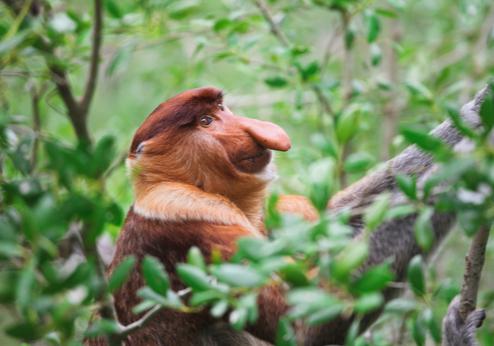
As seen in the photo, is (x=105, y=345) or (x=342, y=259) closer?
(x=342, y=259)

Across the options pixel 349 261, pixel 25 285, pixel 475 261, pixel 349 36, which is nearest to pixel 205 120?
pixel 349 36

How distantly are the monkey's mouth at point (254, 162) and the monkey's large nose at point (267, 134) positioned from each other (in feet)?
0.27

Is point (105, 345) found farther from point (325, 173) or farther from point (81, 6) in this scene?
point (81, 6)

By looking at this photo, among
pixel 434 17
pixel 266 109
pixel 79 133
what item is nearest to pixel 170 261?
pixel 79 133

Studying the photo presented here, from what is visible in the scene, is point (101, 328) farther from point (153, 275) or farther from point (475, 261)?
point (475, 261)

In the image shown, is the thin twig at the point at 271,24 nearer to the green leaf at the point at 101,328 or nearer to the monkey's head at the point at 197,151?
the monkey's head at the point at 197,151

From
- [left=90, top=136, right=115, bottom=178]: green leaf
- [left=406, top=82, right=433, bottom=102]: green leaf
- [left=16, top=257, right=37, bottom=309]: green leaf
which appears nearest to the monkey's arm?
[left=406, top=82, right=433, bottom=102]: green leaf

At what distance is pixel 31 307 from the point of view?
52.9 inches

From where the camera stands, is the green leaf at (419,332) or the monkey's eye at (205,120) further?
the monkey's eye at (205,120)

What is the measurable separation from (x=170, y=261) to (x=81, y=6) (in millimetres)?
4611

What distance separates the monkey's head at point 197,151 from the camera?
293 centimetres

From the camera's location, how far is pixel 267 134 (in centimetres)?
275

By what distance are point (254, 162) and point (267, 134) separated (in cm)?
21

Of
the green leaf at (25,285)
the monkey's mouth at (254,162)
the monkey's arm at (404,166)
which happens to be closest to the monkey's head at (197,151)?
the monkey's mouth at (254,162)
